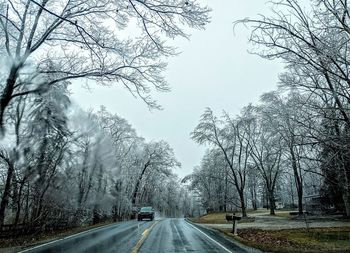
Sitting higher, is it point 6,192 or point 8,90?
point 8,90

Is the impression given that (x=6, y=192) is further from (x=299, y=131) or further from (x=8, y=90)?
(x=299, y=131)

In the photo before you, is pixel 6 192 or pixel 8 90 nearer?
pixel 8 90

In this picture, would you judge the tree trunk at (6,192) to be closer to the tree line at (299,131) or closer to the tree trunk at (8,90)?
the tree trunk at (8,90)

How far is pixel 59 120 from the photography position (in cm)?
2008

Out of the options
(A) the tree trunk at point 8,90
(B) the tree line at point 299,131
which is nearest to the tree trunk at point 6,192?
(A) the tree trunk at point 8,90

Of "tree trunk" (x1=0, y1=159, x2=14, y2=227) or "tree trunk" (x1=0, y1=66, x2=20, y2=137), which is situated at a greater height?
"tree trunk" (x1=0, y1=66, x2=20, y2=137)

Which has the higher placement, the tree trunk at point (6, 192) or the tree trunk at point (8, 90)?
the tree trunk at point (8, 90)

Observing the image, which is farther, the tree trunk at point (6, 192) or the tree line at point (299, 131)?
the tree trunk at point (6, 192)

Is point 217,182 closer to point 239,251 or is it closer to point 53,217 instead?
point 53,217

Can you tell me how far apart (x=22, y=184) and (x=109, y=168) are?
60.0 feet

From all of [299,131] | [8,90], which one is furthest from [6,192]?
[299,131]

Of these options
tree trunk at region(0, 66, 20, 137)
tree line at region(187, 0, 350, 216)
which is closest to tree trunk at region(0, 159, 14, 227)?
tree trunk at region(0, 66, 20, 137)

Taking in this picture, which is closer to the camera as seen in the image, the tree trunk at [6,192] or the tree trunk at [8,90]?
the tree trunk at [8,90]

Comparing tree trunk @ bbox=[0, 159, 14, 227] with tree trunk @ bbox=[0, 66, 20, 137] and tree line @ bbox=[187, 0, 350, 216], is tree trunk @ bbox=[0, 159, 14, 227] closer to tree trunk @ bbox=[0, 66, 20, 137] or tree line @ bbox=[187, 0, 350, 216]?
tree trunk @ bbox=[0, 66, 20, 137]
